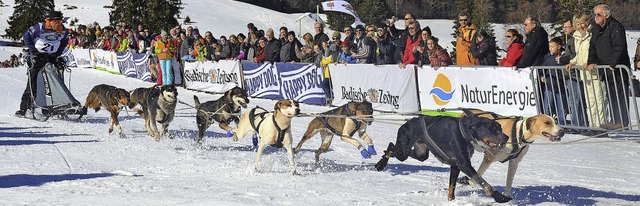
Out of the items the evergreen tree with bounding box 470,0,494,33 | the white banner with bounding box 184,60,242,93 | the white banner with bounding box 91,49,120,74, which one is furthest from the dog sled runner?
the evergreen tree with bounding box 470,0,494,33

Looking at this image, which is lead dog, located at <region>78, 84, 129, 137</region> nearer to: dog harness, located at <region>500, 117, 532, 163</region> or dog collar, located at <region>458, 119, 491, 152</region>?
dog collar, located at <region>458, 119, 491, 152</region>

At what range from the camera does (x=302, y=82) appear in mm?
15578

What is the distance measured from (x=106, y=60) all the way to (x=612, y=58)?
20.1 metres

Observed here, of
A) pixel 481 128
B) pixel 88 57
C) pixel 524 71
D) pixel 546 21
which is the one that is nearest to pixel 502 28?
pixel 546 21

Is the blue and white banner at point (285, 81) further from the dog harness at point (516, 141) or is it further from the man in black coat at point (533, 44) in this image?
the dog harness at point (516, 141)

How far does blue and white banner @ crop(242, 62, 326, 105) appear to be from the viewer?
1527cm

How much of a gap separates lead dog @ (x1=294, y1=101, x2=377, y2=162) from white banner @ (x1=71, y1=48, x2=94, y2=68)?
70.4ft

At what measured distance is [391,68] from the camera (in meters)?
13.2

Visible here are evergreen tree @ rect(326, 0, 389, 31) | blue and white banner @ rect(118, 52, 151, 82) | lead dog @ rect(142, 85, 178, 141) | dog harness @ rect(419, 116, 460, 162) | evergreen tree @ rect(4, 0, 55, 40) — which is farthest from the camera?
evergreen tree @ rect(326, 0, 389, 31)

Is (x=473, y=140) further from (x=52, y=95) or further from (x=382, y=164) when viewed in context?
(x=52, y=95)

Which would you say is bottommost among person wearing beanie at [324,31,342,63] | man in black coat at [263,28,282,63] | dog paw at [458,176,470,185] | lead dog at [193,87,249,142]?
dog paw at [458,176,470,185]

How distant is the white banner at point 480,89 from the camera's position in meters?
10.5

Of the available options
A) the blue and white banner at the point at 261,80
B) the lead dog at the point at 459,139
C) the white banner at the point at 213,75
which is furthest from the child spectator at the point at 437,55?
the white banner at the point at 213,75

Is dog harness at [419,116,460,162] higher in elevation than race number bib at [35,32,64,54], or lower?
lower
